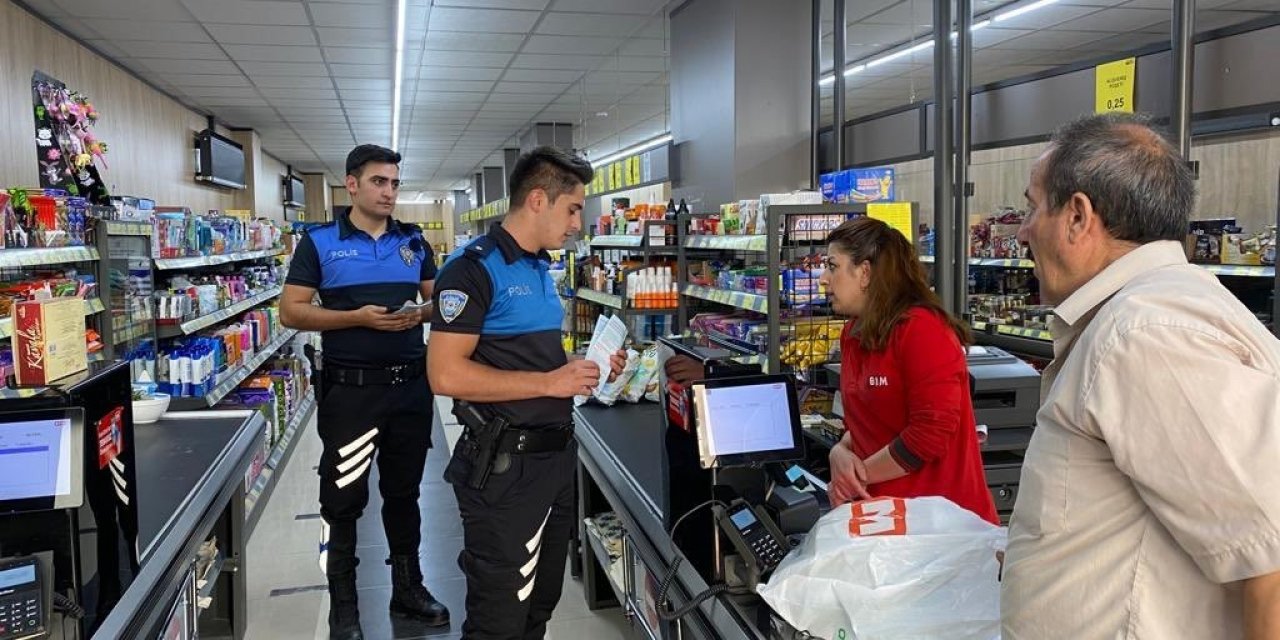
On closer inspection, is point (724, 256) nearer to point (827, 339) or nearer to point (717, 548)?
point (827, 339)

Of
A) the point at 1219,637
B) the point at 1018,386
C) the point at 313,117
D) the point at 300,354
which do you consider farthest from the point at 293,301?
the point at 313,117

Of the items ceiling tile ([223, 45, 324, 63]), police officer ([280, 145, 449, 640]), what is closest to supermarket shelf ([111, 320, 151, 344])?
police officer ([280, 145, 449, 640])

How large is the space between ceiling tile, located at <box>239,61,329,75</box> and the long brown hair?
7.27m

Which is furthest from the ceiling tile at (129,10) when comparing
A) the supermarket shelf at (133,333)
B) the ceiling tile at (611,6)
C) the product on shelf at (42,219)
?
the product on shelf at (42,219)

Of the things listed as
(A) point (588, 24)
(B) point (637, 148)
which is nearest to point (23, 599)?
(A) point (588, 24)

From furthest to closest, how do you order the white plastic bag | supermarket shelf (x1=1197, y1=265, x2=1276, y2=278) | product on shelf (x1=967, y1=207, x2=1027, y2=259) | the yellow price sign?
product on shelf (x1=967, y1=207, x2=1027, y2=259) < supermarket shelf (x1=1197, y1=265, x2=1276, y2=278) < the yellow price sign < the white plastic bag

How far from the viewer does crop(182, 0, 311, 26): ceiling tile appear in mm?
6031

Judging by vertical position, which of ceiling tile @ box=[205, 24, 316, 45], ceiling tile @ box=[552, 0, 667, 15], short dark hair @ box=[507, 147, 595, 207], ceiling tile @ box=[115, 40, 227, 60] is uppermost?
ceiling tile @ box=[115, 40, 227, 60]

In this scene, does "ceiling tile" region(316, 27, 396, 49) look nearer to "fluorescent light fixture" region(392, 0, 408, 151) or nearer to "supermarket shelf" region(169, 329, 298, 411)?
"fluorescent light fixture" region(392, 0, 408, 151)

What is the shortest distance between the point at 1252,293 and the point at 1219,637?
10.9ft

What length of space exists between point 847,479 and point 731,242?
1.90 m

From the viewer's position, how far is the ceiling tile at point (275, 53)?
292 inches

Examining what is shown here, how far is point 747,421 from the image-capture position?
6.03ft

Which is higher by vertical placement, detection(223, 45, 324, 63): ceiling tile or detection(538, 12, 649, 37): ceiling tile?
detection(223, 45, 324, 63): ceiling tile
